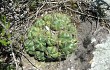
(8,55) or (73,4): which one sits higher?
(73,4)

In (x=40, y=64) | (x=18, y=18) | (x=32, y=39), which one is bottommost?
(x=40, y=64)

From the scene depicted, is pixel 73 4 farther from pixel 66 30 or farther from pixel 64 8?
pixel 66 30

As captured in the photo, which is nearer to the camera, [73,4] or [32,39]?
[32,39]

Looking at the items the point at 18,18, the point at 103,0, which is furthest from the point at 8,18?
the point at 103,0

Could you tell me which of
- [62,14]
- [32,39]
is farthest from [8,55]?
[62,14]

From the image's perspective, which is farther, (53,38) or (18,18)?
(18,18)

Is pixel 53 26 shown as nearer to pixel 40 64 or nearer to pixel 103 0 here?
pixel 40 64
